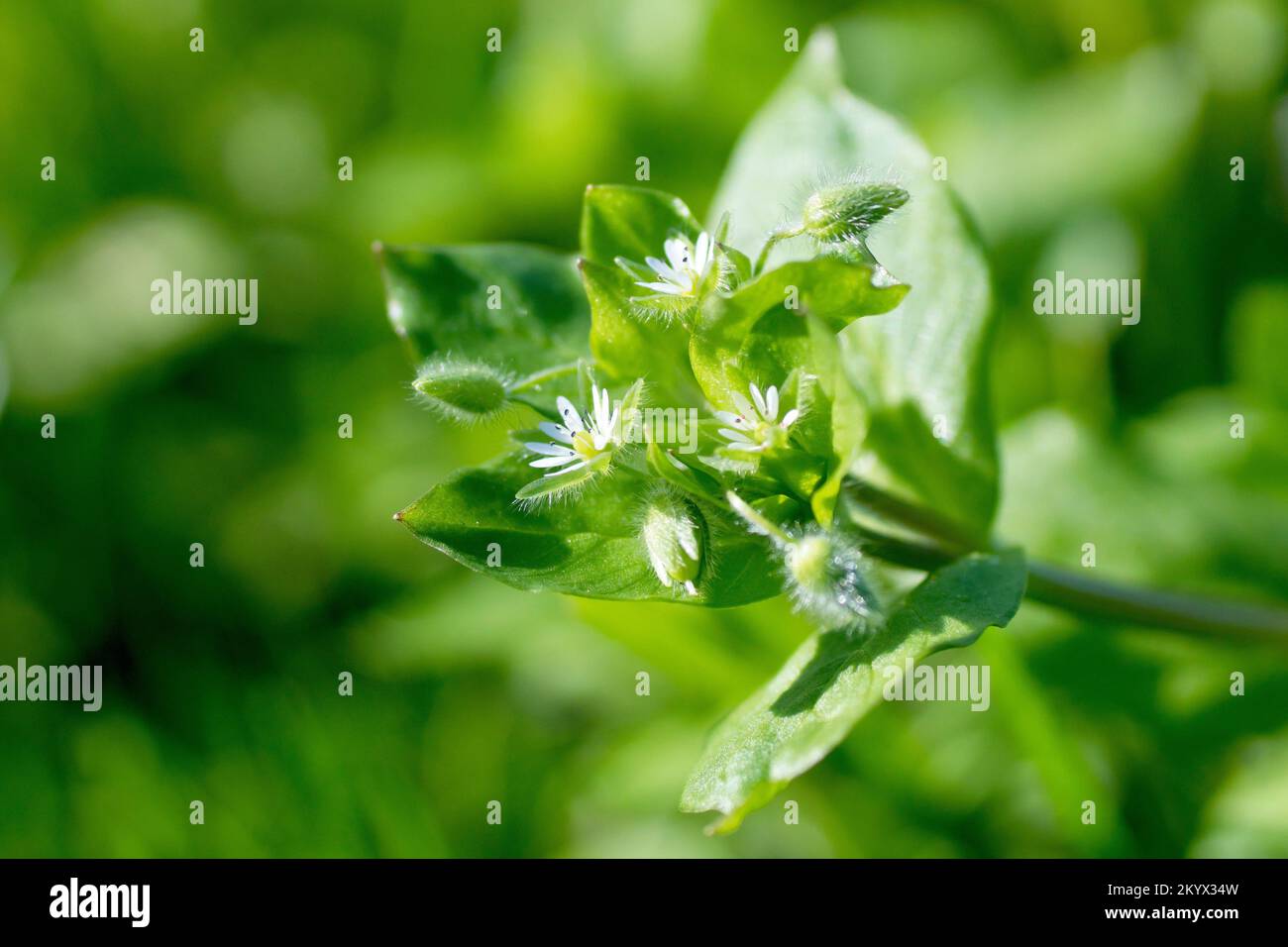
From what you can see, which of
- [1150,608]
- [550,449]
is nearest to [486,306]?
[550,449]

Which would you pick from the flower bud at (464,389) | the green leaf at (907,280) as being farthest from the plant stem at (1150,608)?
the flower bud at (464,389)

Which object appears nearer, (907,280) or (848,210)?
(848,210)

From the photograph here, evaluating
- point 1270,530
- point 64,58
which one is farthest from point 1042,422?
point 64,58

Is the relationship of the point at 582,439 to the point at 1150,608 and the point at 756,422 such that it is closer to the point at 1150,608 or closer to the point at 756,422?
the point at 756,422

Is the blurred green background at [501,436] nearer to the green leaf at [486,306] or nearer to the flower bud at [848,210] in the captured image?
the green leaf at [486,306]

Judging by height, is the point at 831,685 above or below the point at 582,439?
below

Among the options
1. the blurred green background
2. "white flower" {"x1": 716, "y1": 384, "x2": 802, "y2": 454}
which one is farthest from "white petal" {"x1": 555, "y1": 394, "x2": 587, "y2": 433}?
the blurred green background
